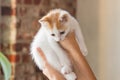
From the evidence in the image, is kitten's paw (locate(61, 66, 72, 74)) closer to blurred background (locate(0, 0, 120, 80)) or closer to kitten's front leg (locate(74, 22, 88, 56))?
kitten's front leg (locate(74, 22, 88, 56))

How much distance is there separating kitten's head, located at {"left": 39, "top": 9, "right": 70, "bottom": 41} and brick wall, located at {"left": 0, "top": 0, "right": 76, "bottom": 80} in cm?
82

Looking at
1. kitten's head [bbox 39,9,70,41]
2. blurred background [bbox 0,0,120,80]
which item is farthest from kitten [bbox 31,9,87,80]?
blurred background [bbox 0,0,120,80]

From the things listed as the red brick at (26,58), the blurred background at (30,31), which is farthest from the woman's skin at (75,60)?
the red brick at (26,58)

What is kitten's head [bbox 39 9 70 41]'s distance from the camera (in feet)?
2.90

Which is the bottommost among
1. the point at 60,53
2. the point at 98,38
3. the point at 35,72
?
the point at 35,72

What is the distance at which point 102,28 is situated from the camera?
165cm

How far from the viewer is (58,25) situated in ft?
2.92

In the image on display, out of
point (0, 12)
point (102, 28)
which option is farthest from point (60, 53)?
point (0, 12)

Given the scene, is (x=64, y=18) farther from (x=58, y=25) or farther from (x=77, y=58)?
(x=77, y=58)

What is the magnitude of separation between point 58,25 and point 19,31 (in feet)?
2.77

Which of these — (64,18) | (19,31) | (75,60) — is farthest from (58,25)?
(19,31)

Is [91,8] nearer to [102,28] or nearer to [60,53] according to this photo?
[102,28]

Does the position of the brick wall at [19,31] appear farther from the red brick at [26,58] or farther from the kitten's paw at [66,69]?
the kitten's paw at [66,69]

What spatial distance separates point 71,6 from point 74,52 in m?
1.01
